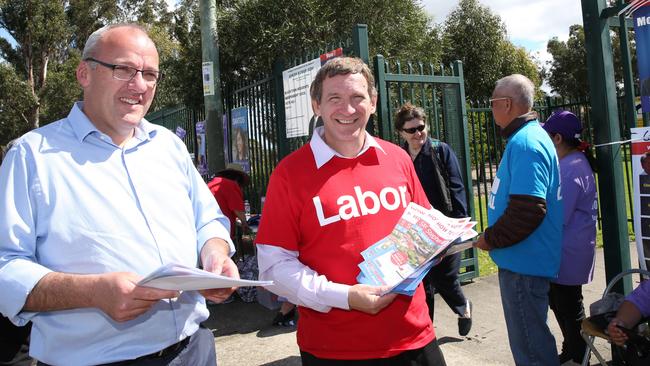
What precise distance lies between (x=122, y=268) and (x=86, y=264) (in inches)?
4.4

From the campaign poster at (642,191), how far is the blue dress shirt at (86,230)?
2674mm

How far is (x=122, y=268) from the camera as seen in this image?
67.5 inches

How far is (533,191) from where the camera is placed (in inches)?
112

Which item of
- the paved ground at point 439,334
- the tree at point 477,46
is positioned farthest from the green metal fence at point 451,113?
the tree at point 477,46

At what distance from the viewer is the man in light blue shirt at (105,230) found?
1539 millimetres

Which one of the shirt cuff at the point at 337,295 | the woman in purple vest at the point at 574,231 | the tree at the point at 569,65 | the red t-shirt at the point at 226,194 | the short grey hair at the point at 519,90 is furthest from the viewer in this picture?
the tree at the point at 569,65

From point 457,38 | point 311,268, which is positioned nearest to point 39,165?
point 311,268

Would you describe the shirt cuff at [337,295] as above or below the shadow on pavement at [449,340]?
above

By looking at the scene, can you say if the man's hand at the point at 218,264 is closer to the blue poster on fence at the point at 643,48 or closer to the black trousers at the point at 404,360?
the black trousers at the point at 404,360

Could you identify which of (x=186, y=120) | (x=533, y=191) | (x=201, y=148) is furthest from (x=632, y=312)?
(x=186, y=120)

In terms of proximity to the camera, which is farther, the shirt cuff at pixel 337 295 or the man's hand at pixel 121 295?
the shirt cuff at pixel 337 295

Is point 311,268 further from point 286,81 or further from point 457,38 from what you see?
point 457,38

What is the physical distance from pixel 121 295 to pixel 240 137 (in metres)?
5.91

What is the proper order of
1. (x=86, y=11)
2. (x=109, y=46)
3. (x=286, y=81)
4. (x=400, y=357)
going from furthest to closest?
(x=86, y=11), (x=286, y=81), (x=400, y=357), (x=109, y=46)
